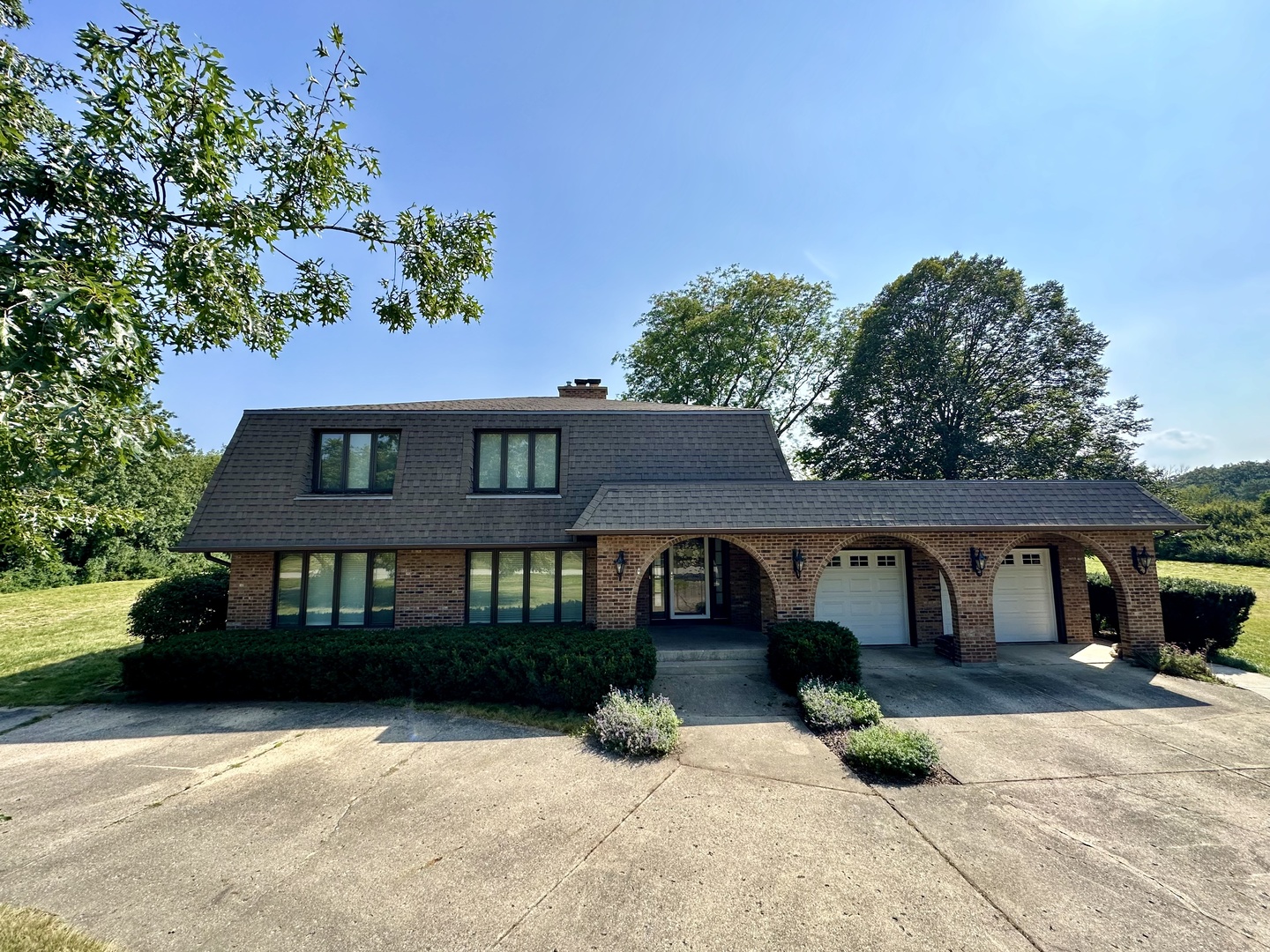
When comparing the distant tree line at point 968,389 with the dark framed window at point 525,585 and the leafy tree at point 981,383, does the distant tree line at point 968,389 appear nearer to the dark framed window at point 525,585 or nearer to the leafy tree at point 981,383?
the leafy tree at point 981,383

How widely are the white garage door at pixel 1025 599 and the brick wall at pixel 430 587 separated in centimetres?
1207

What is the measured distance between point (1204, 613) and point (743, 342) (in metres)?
20.2

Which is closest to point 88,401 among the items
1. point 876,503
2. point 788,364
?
point 876,503

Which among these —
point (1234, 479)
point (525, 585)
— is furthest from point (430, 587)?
point (1234, 479)

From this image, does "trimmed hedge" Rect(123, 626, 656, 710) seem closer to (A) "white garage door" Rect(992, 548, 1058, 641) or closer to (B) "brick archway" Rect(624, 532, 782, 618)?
(B) "brick archway" Rect(624, 532, 782, 618)

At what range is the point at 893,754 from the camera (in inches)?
221

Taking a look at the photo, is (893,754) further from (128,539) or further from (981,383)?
(128,539)

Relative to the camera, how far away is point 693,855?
426cm

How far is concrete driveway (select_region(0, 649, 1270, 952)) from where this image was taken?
352cm

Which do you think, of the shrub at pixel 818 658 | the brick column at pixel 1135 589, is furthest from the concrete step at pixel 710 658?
the brick column at pixel 1135 589

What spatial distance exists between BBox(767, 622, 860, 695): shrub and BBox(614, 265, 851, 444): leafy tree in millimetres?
19589

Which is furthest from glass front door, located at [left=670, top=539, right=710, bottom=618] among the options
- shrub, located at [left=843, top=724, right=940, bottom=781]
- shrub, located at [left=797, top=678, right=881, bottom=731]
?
shrub, located at [left=843, top=724, right=940, bottom=781]

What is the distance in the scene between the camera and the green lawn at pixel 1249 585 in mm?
10734

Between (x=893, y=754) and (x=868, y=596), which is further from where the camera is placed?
(x=868, y=596)
